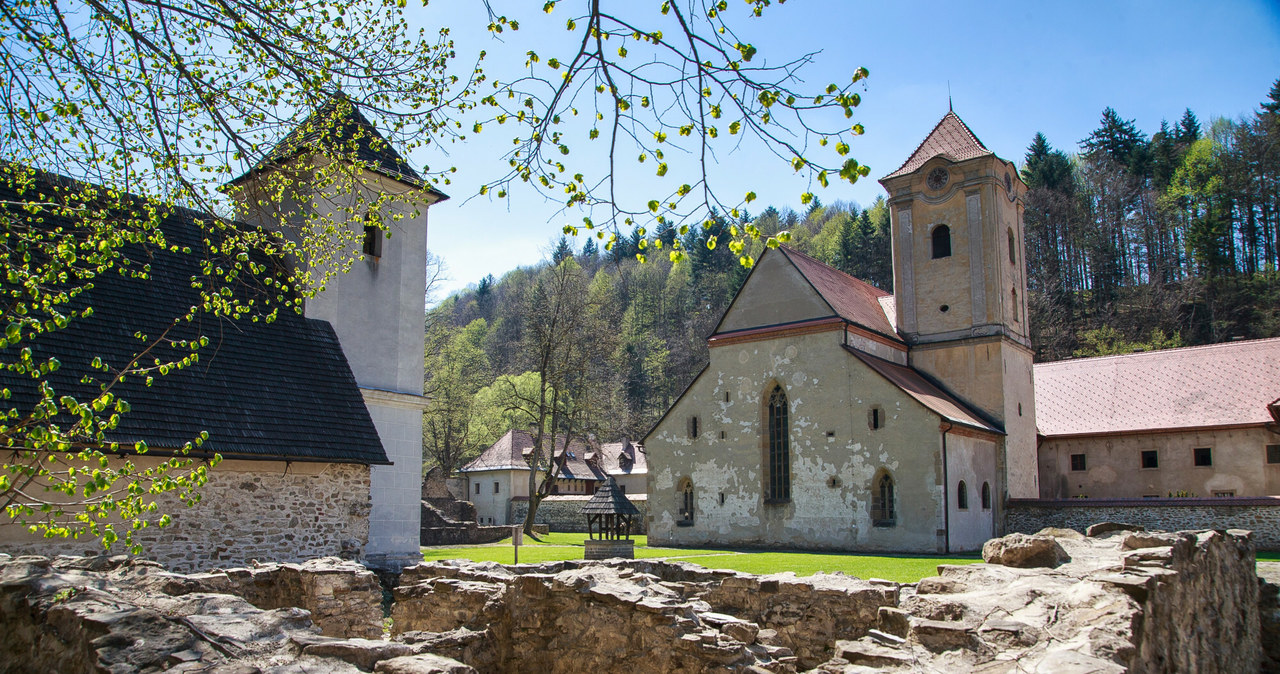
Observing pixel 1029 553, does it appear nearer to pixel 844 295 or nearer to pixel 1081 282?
pixel 844 295

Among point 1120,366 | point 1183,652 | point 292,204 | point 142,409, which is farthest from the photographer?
point 1120,366

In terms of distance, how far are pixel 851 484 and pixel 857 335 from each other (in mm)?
5427

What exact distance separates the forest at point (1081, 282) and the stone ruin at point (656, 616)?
83.2 feet

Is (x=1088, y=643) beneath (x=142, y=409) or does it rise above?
beneath

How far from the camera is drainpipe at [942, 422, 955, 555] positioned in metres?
25.8

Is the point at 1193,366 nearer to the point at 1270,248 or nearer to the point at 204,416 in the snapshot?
the point at 1270,248

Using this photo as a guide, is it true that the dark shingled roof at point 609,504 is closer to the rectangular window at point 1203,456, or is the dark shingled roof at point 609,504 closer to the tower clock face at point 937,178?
the tower clock face at point 937,178

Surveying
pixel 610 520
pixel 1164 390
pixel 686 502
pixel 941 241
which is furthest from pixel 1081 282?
pixel 610 520

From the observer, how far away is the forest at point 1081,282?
4468 cm

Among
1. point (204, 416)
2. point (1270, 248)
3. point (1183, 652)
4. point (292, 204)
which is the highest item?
point (1270, 248)

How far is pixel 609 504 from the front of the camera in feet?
74.8

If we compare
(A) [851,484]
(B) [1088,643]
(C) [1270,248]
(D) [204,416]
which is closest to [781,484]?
(A) [851,484]

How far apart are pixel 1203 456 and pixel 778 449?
15600 mm

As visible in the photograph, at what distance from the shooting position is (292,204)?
20.2m
